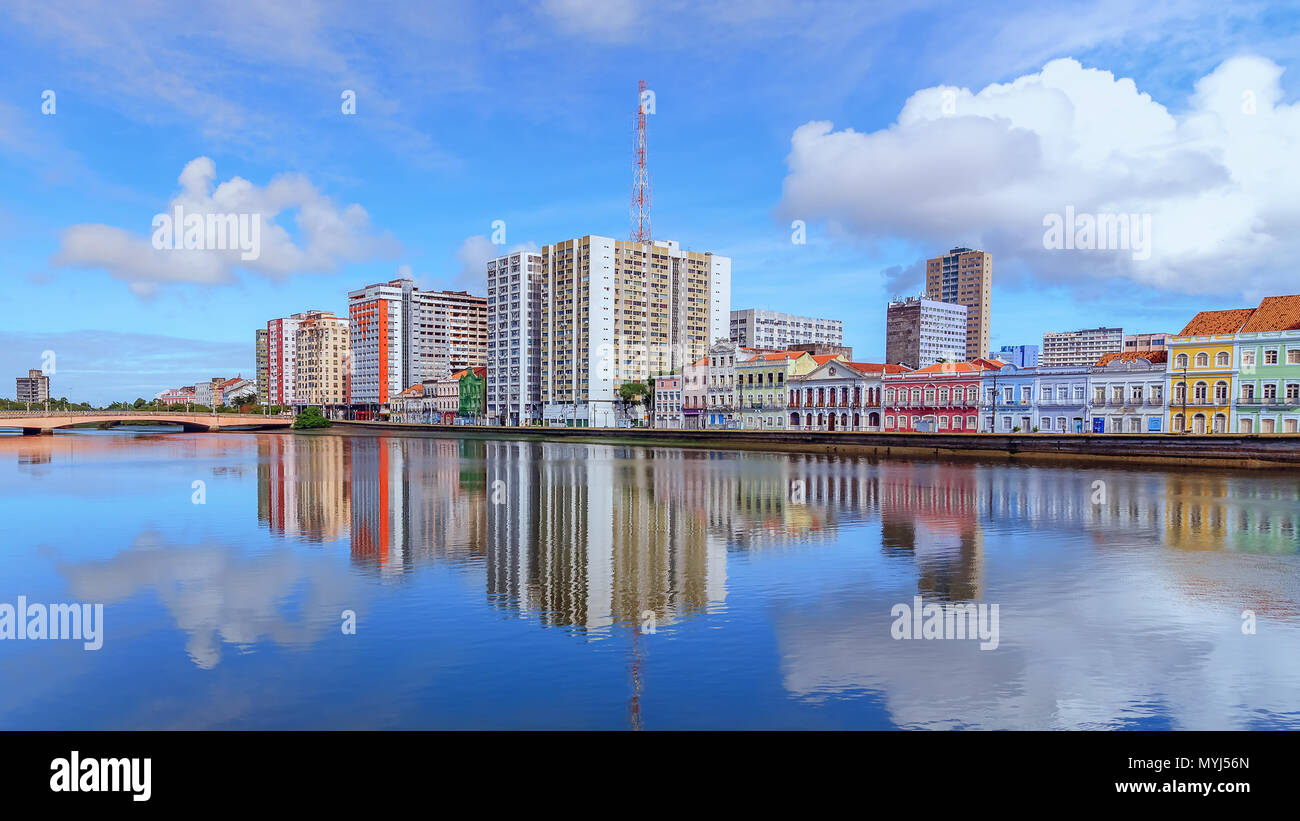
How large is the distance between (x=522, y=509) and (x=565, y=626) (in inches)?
765

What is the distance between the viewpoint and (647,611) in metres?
17.8

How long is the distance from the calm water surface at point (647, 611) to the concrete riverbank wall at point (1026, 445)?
25883 millimetres

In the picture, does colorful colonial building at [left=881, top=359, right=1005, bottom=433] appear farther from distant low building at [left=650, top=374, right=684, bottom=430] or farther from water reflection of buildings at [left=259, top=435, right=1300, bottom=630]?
distant low building at [left=650, top=374, right=684, bottom=430]

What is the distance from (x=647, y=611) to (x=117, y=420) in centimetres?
14163

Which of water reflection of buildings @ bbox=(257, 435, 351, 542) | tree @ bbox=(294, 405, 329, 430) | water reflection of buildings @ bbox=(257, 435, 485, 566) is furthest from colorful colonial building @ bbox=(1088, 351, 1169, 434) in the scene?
tree @ bbox=(294, 405, 329, 430)

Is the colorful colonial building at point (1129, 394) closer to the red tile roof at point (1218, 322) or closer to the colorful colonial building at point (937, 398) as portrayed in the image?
the red tile roof at point (1218, 322)

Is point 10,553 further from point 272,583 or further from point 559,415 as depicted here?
point 559,415

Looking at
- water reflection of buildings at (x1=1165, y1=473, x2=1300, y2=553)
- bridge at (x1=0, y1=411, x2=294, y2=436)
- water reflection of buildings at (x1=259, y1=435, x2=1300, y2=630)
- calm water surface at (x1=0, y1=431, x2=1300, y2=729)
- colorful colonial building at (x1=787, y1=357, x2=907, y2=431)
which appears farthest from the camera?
bridge at (x1=0, y1=411, x2=294, y2=436)

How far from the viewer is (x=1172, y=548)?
26.2 m

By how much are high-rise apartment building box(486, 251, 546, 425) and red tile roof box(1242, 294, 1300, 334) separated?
399ft

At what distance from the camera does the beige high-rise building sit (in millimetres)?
155250

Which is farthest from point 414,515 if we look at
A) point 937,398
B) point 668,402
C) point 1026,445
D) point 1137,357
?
point 668,402

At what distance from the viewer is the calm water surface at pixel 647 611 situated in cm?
1255

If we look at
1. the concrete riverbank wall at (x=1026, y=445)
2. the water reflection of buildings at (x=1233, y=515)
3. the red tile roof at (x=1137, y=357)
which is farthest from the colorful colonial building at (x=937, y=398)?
the water reflection of buildings at (x=1233, y=515)
